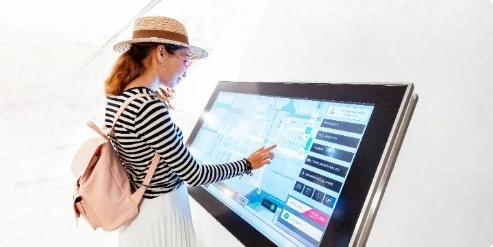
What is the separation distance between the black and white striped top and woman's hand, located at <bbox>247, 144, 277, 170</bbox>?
0.10ft

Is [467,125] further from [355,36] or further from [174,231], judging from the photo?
[174,231]

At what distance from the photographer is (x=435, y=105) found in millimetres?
850

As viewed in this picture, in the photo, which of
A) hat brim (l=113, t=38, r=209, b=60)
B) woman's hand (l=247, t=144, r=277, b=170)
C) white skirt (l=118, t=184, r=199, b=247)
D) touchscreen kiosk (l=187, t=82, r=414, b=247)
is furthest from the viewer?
white skirt (l=118, t=184, r=199, b=247)

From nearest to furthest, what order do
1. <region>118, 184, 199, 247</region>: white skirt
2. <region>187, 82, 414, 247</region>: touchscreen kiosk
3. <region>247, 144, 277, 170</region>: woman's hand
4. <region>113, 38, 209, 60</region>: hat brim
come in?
<region>187, 82, 414, 247</region>: touchscreen kiosk, <region>247, 144, 277, 170</region>: woman's hand, <region>113, 38, 209, 60</region>: hat brim, <region>118, 184, 199, 247</region>: white skirt

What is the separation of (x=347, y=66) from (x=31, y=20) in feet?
17.7

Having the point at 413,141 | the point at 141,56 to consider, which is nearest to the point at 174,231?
the point at 141,56

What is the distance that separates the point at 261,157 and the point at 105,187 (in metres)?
0.53

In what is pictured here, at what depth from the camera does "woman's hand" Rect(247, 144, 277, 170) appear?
3.24 feet

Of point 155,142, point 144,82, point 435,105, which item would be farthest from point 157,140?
point 435,105

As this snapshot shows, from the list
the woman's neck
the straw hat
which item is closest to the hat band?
the straw hat

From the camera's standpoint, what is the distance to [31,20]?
5.02m

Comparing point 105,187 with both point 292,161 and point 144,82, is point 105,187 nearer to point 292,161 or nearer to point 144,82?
point 144,82

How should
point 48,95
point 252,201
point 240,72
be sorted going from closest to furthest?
point 252,201
point 240,72
point 48,95

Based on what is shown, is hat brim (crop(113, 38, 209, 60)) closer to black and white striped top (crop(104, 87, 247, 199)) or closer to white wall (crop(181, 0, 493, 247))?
black and white striped top (crop(104, 87, 247, 199))
